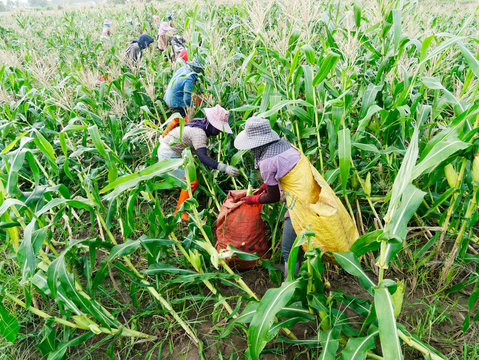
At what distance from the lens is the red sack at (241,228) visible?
2.58m

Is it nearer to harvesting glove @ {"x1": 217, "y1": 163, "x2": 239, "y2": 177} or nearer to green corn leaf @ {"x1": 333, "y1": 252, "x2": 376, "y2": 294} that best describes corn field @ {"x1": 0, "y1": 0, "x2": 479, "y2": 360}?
green corn leaf @ {"x1": 333, "y1": 252, "x2": 376, "y2": 294}

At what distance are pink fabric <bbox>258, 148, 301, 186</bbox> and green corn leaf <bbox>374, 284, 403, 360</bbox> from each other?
1085 millimetres

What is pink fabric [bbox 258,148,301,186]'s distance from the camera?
85.2 inches

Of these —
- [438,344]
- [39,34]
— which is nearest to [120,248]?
[438,344]

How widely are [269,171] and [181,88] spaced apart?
6.45 feet

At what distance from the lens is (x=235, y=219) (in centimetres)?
258

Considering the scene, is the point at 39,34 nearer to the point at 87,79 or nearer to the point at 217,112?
the point at 87,79

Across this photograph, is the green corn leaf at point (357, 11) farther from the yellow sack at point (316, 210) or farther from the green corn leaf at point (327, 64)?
the yellow sack at point (316, 210)

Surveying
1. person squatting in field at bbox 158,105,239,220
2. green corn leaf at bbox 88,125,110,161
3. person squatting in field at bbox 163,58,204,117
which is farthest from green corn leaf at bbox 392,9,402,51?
green corn leaf at bbox 88,125,110,161

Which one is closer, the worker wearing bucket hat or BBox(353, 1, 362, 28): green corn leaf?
BBox(353, 1, 362, 28): green corn leaf

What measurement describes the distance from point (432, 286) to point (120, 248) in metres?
2.42

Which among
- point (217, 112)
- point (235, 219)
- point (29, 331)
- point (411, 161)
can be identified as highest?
point (411, 161)

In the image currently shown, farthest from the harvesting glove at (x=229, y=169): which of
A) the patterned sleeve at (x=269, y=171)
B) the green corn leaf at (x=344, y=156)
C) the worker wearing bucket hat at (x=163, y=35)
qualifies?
the worker wearing bucket hat at (x=163, y=35)

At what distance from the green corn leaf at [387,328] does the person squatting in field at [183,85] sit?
9.36 ft
